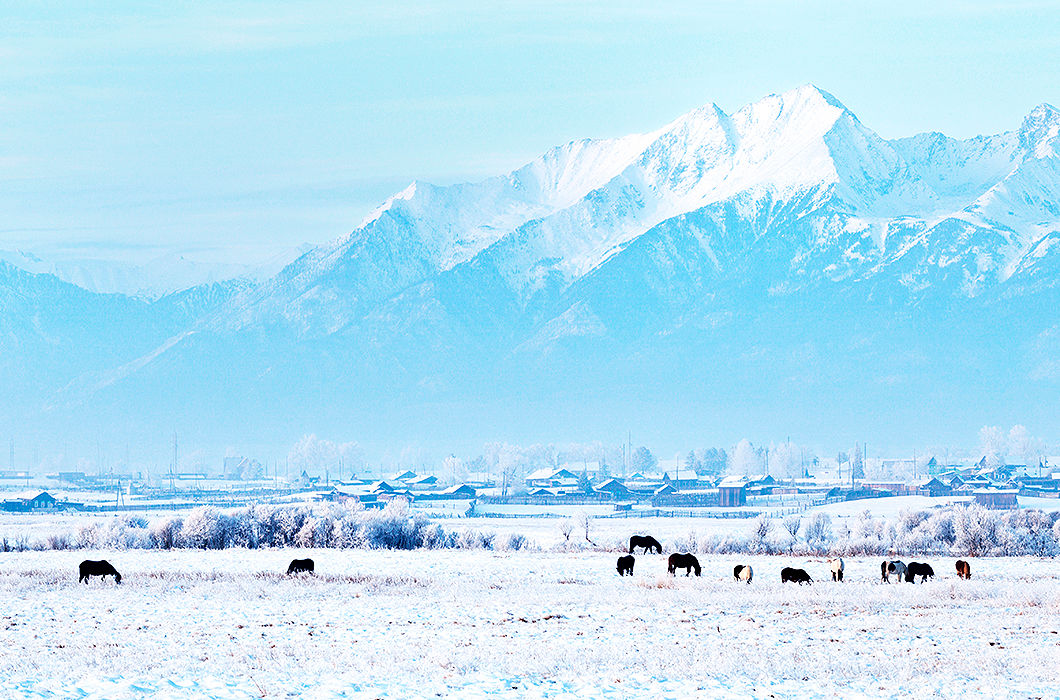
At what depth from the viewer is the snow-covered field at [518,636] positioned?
3306 centimetres

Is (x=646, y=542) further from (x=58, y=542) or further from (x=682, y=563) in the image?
(x=58, y=542)

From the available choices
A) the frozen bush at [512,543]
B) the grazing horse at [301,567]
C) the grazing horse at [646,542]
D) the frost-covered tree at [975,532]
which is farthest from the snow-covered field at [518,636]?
the frozen bush at [512,543]

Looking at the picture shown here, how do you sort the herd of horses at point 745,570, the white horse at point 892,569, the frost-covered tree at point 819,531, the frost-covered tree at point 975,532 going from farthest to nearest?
the frost-covered tree at point 819,531 < the frost-covered tree at point 975,532 < the white horse at point 892,569 < the herd of horses at point 745,570

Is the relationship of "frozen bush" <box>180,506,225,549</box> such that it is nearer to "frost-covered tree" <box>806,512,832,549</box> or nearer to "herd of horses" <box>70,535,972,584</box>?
"herd of horses" <box>70,535,972,584</box>

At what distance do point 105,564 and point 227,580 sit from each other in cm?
404

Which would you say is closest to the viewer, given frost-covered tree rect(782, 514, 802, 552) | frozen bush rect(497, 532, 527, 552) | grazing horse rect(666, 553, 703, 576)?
grazing horse rect(666, 553, 703, 576)

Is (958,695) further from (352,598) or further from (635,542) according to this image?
(635,542)

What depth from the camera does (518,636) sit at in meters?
39.8

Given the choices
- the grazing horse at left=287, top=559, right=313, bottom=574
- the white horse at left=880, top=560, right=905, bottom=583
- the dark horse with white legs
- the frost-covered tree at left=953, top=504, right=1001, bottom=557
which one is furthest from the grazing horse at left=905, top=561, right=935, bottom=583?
the frost-covered tree at left=953, top=504, right=1001, bottom=557

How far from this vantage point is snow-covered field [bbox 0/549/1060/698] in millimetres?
33062

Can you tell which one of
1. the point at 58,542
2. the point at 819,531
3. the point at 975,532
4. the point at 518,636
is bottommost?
the point at 518,636

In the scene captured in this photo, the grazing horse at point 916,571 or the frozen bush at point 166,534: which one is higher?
the frozen bush at point 166,534

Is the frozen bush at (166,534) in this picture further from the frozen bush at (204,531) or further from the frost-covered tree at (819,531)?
the frost-covered tree at (819,531)

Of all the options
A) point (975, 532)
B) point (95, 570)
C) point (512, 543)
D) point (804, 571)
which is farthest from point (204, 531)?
point (804, 571)
